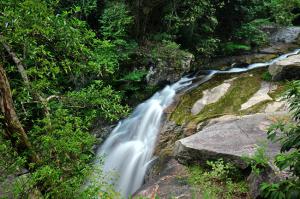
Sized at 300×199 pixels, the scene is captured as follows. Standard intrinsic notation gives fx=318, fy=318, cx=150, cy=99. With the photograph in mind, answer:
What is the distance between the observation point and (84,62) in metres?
4.84

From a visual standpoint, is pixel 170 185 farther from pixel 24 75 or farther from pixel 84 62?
pixel 24 75

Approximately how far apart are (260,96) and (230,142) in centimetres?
339

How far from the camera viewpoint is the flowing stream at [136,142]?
726 centimetres

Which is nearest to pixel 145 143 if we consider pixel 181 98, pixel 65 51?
pixel 181 98

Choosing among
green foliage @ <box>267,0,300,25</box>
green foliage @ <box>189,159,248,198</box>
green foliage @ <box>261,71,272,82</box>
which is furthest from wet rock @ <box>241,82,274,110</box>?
green foliage @ <box>267,0,300,25</box>

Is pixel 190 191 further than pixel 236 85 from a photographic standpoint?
No

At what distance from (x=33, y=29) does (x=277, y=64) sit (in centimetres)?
779

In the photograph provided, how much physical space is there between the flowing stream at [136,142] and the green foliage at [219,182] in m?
1.94

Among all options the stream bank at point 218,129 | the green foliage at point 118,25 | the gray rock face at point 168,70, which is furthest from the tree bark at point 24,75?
the gray rock face at point 168,70

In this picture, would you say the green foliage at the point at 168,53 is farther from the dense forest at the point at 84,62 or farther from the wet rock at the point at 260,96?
the wet rock at the point at 260,96

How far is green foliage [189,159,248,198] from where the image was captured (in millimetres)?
4988

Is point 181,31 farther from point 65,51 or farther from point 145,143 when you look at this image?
point 65,51

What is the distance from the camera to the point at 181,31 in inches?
453

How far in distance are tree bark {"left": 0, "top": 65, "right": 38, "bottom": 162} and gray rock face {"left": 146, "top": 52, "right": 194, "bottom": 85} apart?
21.1 ft
